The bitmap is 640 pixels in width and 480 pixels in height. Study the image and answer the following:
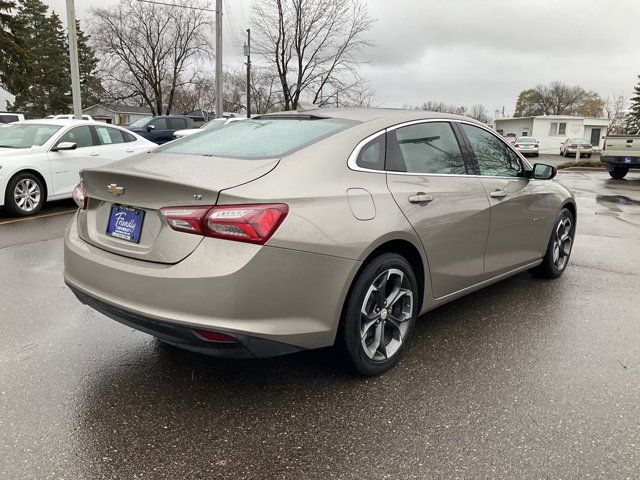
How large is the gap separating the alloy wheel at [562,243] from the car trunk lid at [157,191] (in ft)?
11.7

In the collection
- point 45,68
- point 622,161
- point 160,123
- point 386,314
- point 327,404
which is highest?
point 45,68

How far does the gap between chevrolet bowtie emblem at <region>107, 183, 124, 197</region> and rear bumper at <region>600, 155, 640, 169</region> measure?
735 inches

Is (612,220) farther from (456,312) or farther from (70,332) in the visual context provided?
(70,332)

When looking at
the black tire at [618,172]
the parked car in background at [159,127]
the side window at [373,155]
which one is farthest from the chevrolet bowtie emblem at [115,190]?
the black tire at [618,172]

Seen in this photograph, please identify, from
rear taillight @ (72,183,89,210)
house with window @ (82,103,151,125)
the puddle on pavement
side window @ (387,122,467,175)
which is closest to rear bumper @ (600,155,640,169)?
the puddle on pavement

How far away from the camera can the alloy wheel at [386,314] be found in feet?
9.95

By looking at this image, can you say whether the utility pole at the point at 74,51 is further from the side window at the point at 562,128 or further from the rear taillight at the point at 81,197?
the side window at the point at 562,128

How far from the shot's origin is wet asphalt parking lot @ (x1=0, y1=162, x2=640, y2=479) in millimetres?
2355

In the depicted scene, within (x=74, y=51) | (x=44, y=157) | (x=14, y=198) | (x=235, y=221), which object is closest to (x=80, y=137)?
(x=44, y=157)

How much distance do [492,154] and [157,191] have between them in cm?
284

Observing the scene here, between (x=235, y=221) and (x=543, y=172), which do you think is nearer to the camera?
(x=235, y=221)

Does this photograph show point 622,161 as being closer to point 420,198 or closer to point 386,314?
point 420,198

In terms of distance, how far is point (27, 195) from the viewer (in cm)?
830

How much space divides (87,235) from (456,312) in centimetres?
290
